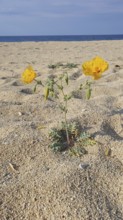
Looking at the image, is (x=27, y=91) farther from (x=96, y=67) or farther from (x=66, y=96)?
(x=96, y=67)

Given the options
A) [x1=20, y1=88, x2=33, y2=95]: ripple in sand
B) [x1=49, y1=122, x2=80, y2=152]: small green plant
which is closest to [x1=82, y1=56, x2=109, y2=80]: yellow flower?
[x1=49, y1=122, x2=80, y2=152]: small green plant

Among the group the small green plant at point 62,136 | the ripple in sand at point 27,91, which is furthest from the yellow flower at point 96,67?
the ripple in sand at point 27,91

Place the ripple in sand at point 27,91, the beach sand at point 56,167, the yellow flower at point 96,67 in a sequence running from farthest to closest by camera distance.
A: the ripple in sand at point 27,91 < the yellow flower at point 96,67 < the beach sand at point 56,167

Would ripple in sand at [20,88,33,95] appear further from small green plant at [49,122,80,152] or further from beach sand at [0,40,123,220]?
small green plant at [49,122,80,152]

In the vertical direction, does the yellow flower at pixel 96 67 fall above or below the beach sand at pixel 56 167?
above

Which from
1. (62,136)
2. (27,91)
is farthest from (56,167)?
(27,91)

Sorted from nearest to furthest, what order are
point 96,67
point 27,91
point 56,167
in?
point 56,167, point 96,67, point 27,91

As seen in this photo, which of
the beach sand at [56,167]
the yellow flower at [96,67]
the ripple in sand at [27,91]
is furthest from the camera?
the ripple in sand at [27,91]

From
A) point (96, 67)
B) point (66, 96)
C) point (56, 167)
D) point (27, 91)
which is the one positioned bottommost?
point (27, 91)

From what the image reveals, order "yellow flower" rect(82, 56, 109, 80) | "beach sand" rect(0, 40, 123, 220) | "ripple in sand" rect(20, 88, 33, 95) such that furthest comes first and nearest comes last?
"ripple in sand" rect(20, 88, 33, 95) → "yellow flower" rect(82, 56, 109, 80) → "beach sand" rect(0, 40, 123, 220)

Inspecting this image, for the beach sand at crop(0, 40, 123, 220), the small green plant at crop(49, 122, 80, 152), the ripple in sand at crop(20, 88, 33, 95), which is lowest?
the ripple in sand at crop(20, 88, 33, 95)

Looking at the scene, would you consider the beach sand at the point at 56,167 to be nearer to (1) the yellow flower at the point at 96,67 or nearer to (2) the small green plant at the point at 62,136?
(2) the small green plant at the point at 62,136

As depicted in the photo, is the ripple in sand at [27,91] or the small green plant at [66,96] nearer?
the small green plant at [66,96]

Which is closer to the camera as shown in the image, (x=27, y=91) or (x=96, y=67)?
(x=96, y=67)
